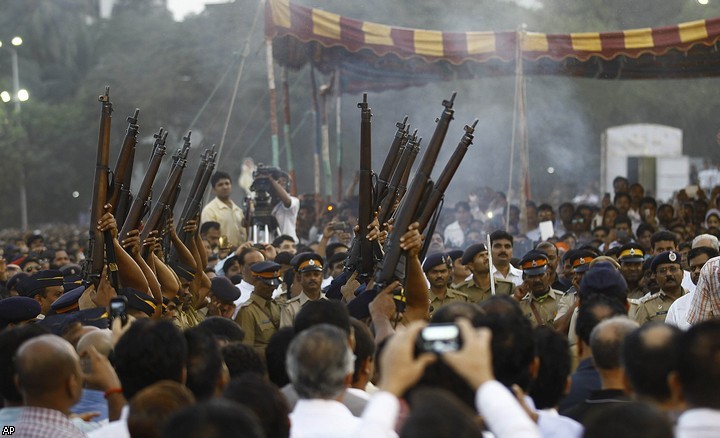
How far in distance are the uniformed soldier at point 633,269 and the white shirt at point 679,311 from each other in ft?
4.08

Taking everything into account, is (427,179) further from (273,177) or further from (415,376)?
(273,177)

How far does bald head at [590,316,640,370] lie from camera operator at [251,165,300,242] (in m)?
8.10

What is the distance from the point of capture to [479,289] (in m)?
9.11

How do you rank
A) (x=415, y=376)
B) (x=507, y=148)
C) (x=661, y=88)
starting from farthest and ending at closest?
(x=661, y=88)
(x=507, y=148)
(x=415, y=376)

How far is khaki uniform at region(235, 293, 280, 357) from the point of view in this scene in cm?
812

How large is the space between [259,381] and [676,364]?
1349mm

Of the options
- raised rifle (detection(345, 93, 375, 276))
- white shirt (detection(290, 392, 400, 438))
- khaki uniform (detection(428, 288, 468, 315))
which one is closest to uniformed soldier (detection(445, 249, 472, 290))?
khaki uniform (detection(428, 288, 468, 315))

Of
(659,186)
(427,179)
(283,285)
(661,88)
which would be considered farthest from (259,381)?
(661,88)

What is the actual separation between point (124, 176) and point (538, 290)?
3.10 meters

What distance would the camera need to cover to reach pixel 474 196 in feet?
57.8

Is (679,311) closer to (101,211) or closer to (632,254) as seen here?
(632,254)

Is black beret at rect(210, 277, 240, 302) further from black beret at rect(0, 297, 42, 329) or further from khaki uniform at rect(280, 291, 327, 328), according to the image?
black beret at rect(0, 297, 42, 329)

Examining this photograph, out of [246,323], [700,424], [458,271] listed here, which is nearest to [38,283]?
[246,323]

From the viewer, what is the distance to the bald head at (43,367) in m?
4.12
